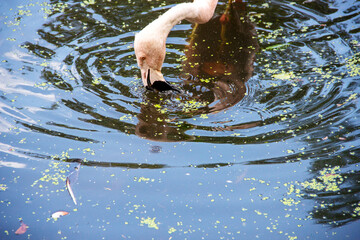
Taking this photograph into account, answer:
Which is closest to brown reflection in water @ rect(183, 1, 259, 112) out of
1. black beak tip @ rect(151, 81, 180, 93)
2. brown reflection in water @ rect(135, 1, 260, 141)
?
brown reflection in water @ rect(135, 1, 260, 141)

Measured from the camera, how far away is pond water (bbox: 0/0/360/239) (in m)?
2.97

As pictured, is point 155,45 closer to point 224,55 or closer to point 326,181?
point 224,55

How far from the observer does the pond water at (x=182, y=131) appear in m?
2.97

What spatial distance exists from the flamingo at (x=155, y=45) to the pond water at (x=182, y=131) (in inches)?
7.1

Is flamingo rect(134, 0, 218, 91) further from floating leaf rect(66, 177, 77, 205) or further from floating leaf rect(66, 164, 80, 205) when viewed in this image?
floating leaf rect(66, 177, 77, 205)

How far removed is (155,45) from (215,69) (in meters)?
1.07

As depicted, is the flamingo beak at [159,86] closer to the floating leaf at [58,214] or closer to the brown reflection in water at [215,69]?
the brown reflection in water at [215,69]

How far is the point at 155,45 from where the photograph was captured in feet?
13.1

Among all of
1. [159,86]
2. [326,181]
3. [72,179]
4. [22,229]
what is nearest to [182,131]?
[159,86]

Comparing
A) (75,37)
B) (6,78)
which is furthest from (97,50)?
(6,78)

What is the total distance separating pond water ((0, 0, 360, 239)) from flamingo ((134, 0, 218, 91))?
180 mm

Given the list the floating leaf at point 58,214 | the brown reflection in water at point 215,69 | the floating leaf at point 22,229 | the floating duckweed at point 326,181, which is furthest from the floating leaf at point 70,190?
the floating duckweed at point 326,181

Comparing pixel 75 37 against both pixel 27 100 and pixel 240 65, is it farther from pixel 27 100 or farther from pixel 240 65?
pixel 240 65

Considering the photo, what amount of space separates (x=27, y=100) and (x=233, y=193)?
88.9 inches
